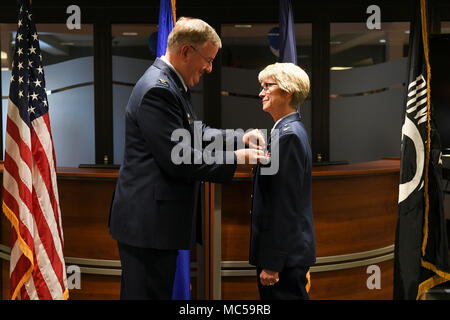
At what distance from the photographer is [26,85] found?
2.57 m

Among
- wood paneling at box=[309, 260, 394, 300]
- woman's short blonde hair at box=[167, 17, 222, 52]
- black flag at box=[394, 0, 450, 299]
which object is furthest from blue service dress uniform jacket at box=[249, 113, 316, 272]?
wood paneling at box=[309, 260, 394, 300]

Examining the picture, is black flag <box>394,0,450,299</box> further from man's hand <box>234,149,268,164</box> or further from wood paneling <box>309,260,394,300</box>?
man's hand <box>234,149,268,164</box>

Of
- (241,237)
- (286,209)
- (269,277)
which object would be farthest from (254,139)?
(241,237)

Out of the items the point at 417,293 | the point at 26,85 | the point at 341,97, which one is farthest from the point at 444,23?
the point at 26,85

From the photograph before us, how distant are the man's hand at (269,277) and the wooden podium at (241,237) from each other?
1116mm

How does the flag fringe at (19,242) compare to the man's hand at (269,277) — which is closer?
the man's hand at (269,277)

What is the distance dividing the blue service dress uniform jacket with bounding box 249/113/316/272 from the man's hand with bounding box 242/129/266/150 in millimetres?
49

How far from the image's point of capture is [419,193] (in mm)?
2383

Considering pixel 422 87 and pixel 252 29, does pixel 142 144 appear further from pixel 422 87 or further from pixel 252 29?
pixel 252 29

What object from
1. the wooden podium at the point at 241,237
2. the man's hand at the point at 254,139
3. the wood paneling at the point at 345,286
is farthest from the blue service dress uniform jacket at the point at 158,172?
the wood paneling at the point at 345,286

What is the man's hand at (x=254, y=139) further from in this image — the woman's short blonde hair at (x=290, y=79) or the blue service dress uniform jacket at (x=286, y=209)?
the woman's short blonde hair at (x=290, y=79)

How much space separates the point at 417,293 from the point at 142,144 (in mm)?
1741

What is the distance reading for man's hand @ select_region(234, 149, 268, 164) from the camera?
1.64 meters

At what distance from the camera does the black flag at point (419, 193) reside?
2.38 meters
